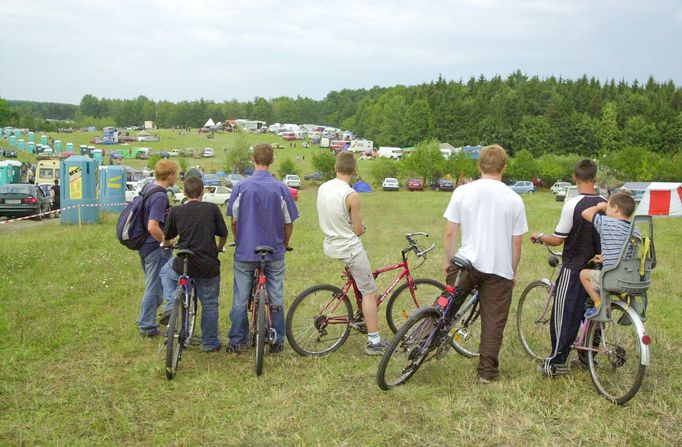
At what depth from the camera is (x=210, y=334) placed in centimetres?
562

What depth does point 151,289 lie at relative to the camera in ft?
20.0

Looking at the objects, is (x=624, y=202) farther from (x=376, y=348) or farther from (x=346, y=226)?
(x=376, y=348)

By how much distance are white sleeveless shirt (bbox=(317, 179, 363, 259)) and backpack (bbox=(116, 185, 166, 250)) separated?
1.77 m

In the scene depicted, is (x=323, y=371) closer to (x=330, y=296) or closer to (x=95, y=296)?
(x=330, y=296)

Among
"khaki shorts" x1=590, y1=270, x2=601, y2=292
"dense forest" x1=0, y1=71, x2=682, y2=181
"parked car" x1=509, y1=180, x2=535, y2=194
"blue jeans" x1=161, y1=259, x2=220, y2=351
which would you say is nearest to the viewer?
"khaki shorts" x1=590, y1=270, x2=601, y2=292

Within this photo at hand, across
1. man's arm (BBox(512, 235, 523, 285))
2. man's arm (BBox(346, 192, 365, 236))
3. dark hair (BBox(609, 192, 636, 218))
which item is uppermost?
dark hair (BBox(609, 192, 636, 218))

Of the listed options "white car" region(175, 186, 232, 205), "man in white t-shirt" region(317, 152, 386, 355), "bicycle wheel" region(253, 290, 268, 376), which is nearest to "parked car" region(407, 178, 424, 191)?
"white car" region(175, 186, 232, 205)

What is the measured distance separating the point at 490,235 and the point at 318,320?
187cm

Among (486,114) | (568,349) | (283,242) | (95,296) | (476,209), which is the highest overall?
(486,114)

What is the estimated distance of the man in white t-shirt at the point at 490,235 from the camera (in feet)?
14.8

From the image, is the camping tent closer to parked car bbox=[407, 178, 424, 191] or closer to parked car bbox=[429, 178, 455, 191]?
parked car bbox=[429, 178, 455, 191]

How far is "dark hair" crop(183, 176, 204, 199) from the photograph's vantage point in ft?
17.6

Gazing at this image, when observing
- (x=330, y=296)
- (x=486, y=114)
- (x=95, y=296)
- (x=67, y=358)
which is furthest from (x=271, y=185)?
(x=486, y=114)

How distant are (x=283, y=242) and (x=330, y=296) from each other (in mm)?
662
